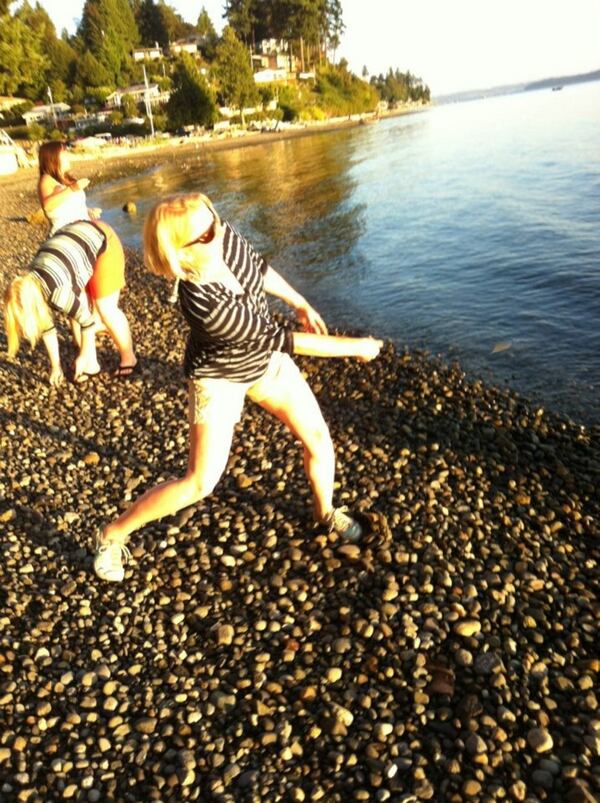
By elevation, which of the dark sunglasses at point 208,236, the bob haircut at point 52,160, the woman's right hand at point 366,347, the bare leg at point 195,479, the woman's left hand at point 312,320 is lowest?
the bare leg at point 195,479

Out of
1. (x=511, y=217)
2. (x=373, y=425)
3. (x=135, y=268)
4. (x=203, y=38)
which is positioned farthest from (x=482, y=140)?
(x=203, y=38)

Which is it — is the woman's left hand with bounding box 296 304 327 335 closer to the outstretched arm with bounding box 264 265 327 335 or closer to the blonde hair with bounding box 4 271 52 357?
the outstretched arm with bounding box 264 265 327 335

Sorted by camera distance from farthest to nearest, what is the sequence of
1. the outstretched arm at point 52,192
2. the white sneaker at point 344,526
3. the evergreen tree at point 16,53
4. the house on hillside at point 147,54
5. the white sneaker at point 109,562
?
the house on hillside at point 147,54 → the evergreen tree at point 16,53 → the outstretched arm at point 52,192 → the white sneaker at point 344,526 → the white sneaker at point 109,562

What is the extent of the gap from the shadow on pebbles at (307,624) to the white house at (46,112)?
92897mm

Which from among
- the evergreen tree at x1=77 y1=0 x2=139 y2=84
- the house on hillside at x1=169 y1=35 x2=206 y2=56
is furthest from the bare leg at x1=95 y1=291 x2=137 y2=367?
the house on hillside at x1=169 y1=35 x2=206 y2=56

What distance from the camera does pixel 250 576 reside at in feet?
14.0

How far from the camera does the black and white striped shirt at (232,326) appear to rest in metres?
3.03

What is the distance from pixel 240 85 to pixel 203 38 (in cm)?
4692

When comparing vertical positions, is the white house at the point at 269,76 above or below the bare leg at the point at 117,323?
above

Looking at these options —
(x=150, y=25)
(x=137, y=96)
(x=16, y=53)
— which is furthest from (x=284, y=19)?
(x=16, y=53)

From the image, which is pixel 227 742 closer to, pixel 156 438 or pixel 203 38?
pixel 156 438

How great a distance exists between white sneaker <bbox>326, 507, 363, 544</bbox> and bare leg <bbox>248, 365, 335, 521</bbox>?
83mm

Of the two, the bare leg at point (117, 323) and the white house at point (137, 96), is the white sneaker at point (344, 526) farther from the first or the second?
the white house at point (137, 96)

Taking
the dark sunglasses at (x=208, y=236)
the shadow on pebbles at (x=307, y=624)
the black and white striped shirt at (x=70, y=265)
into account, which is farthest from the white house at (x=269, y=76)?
the dark sunglasses at (x=208, y=236)
